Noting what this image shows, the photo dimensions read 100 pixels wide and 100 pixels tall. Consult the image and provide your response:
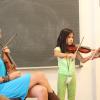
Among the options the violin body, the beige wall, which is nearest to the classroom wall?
the beige wall

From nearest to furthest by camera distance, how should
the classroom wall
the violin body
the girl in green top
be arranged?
the violin body
the girl in green top
the classroom wall

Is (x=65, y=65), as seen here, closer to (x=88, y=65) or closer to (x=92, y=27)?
(x=88, y=65)

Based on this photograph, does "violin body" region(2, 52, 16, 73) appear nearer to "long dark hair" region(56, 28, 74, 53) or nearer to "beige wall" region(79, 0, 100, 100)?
"long dark hair" region(56, 28, 74, 53)

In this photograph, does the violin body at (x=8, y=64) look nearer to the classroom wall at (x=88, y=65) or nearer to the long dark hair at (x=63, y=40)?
the long dark hair at (x=63, y=40)

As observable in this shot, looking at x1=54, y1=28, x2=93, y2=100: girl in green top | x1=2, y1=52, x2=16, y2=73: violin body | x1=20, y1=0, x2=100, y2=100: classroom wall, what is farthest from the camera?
x1=20, y1=0, x2=100, y2=100: classroom wall

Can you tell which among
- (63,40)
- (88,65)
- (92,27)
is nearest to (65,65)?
(63,40)

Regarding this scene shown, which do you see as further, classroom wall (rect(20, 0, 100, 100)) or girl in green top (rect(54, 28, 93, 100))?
classroom wall (rect(20, 0, 100, 100))

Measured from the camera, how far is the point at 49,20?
3.43 m

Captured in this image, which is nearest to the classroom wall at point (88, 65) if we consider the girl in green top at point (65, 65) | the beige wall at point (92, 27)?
the beige wall at point (92, 27)

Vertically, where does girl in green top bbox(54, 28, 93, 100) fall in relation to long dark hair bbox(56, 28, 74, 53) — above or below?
below

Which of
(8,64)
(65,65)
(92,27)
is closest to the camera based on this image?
(8,64)

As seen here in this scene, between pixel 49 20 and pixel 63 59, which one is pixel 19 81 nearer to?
pixel 63 59

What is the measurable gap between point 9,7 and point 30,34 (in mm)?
421

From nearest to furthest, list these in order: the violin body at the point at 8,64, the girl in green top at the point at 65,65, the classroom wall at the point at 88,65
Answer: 1. the violin body at the point at 8,64
2. the girl in green top at the point at 65,65
3. the classroom wall at the point at 88,65
